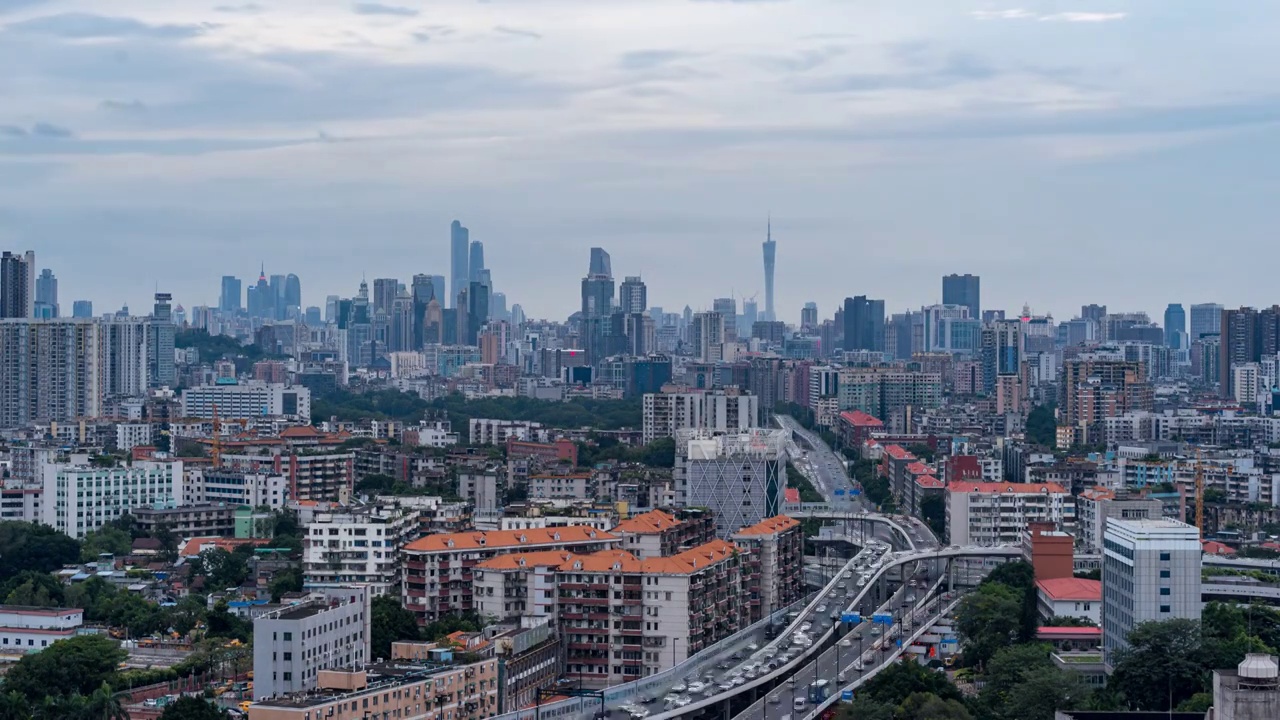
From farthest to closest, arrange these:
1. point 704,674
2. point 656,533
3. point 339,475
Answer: point 339,475
point 656,533
point 704,674

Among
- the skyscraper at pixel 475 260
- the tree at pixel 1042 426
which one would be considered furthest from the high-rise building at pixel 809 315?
the tree at pixel 1042 426

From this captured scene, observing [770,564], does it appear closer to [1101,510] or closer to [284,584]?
[284,584]

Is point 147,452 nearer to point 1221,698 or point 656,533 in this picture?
point 656,533

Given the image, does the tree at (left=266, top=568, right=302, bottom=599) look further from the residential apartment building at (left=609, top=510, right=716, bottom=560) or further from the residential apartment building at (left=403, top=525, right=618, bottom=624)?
the residential apartment building at (left=609, top=510, right=716, bottom=560)

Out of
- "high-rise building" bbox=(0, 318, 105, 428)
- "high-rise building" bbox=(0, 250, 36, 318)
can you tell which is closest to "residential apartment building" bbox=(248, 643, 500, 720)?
"high-rise building" bbox=(0, 318, 105, 428)

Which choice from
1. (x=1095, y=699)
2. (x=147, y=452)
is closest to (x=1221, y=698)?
(x=1095, y=699)
